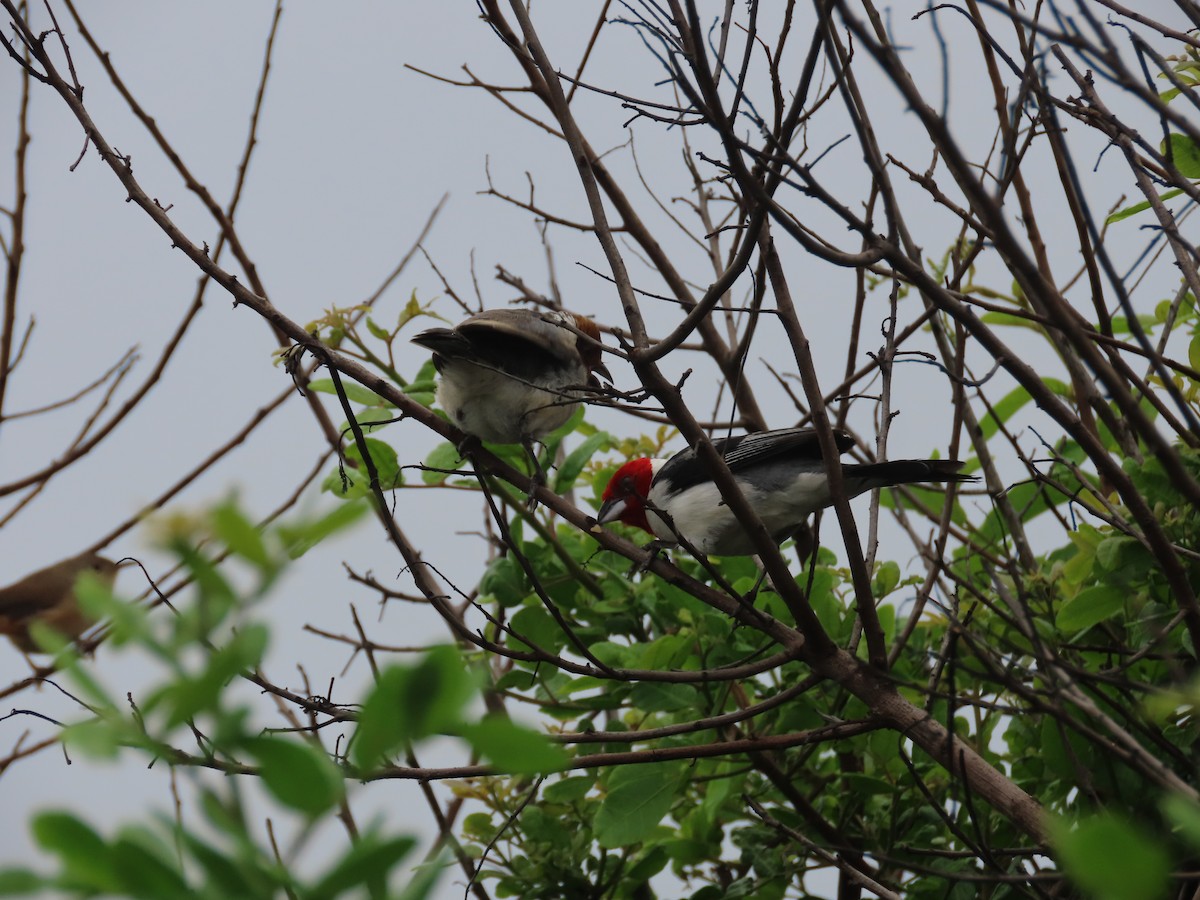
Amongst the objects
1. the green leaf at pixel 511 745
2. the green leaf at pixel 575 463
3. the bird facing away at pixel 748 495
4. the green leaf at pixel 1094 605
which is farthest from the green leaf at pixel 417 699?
the bird facing away at pixel 748 495

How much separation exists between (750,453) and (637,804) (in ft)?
5.21

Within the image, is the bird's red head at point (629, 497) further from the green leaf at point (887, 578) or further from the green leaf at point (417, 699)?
the green leaf at point (417, 699)

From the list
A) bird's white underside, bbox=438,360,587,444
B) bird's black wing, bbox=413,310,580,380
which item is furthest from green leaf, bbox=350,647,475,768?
bird's white underside, bbox=438,360,587,444

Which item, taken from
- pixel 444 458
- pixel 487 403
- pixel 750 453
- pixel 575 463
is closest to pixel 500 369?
pixel 487 403

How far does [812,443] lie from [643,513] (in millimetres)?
645

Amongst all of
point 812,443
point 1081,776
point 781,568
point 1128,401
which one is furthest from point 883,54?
point 812,443

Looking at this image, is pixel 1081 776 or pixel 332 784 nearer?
pixel 332 784

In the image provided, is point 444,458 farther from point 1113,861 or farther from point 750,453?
point 1113,861

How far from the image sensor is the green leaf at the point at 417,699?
0.49m

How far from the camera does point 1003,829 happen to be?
8.38 feet

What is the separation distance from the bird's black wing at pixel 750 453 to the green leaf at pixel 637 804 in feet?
4.32

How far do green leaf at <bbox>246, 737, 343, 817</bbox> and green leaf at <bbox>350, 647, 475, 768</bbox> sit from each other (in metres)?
0.02

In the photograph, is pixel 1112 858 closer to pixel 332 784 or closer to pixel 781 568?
pixel 332 784

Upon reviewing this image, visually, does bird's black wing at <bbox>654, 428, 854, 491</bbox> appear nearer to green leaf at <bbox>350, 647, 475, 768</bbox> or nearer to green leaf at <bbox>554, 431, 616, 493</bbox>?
green leaf at <bbox>554, 431, 616, 493</bbox>
